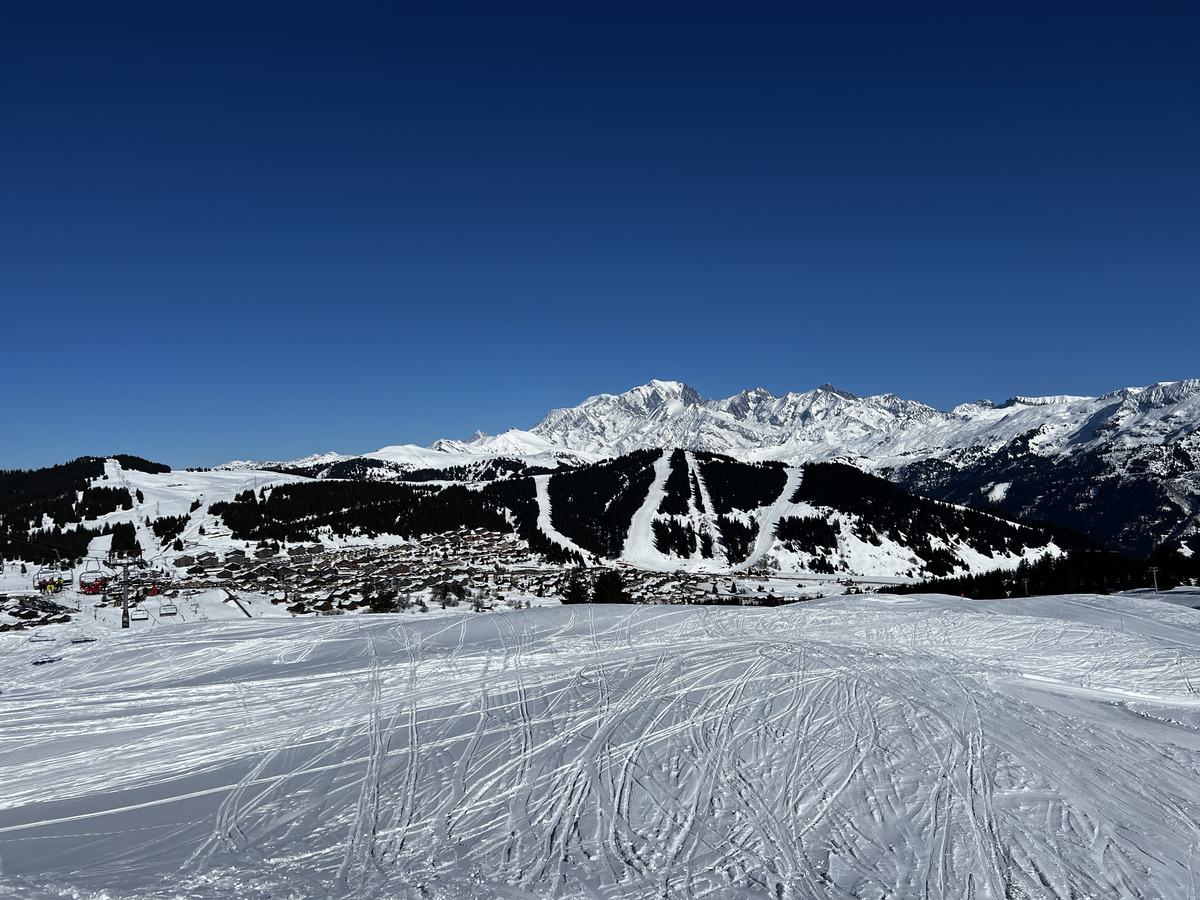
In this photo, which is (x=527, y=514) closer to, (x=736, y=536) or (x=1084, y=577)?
(x=736, y=536)

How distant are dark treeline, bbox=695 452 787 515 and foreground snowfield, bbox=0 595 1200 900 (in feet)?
511

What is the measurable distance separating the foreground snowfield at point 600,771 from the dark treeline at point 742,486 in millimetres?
155843

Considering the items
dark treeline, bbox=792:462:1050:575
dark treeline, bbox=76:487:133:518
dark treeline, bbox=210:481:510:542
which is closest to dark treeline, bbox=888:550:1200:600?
dark treeline, bbox=792:462:1050:575

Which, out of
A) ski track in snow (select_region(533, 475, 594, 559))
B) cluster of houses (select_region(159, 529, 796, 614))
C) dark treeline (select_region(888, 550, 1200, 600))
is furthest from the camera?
ski track in snow (select_region(533, 475, 594, 559))

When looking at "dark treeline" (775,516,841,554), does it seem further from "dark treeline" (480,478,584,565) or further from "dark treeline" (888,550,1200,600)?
"dark treeline" (888,550,1200,600)

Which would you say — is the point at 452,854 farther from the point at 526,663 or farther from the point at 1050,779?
the point at 526,663

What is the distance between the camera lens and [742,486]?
185250mm

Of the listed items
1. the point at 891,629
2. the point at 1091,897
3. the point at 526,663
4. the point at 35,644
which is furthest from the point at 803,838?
the point at 35,644

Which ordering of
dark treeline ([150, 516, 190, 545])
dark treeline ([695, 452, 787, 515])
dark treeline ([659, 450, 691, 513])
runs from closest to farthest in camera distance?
dark treeline ([150, 516, 190, 545]) < dark treeline ([659, 450, 691, 513]) < dark treeline ([695, 452, 787, 515])

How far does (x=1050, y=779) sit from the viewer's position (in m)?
10.3

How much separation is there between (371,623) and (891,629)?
19707 mm

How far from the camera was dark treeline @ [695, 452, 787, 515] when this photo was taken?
575ft

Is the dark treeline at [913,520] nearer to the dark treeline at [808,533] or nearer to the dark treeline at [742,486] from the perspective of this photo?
the dark treeline at [742,486]

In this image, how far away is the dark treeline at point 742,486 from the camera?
175375 millimetres
